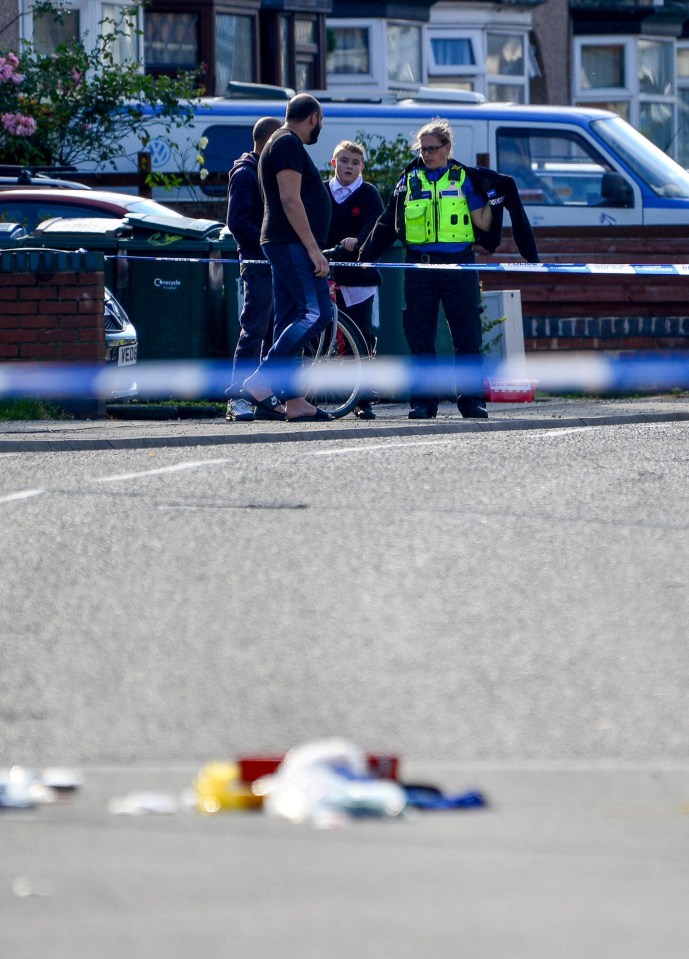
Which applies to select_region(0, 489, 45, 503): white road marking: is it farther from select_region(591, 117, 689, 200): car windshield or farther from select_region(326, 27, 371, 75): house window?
select_region(326, 27, 371, 75): house window

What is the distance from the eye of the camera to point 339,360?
1187 cm

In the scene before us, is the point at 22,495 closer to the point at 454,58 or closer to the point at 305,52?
the point at 305,52

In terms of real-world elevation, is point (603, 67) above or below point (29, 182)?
above

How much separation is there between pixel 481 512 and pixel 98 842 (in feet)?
13.6

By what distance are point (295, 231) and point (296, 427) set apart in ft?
3.50

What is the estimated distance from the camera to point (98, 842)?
12.4 ft

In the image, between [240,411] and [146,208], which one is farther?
[146,208]

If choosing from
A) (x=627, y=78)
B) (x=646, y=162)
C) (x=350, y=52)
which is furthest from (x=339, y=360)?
(x=627, y=78)

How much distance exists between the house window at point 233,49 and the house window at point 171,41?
1.09 ft

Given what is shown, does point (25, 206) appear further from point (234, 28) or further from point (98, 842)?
point (234, 28)

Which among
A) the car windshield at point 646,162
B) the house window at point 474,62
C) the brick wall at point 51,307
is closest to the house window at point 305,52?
the house window at point 474,62

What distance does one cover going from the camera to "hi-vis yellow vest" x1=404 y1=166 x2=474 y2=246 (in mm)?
11797

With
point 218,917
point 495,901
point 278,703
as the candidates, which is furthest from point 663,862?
point 278,703

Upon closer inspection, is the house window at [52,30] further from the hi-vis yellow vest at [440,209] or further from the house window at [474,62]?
the hi-vis yellow vest at [440,209]
